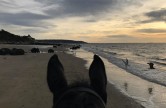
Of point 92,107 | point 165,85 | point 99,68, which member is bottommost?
point 165,85

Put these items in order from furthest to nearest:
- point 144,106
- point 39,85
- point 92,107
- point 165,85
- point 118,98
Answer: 1. point 165,85
2. point 39,85
3. point 118,98
4. point 144,106
5. point 92,107

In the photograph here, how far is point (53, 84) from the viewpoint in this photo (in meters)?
2.06

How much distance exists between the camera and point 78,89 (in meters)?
1.90

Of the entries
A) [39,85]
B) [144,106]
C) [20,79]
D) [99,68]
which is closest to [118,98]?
[144,106]

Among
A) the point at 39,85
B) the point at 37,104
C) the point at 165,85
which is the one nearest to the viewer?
the point at 37,104

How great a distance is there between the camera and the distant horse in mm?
1785

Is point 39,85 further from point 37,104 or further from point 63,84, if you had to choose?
point 63,84

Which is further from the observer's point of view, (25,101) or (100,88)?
(25,101)

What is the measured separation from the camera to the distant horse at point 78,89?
1785 millimetres

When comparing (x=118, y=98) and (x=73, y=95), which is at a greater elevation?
(x=73, y=95)

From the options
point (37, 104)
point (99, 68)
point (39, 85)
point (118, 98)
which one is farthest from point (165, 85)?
point (99, 68)

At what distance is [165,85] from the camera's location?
15.8 m

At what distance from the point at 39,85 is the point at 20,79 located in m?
1.96

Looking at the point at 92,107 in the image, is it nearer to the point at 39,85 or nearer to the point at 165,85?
the point at 39,85
